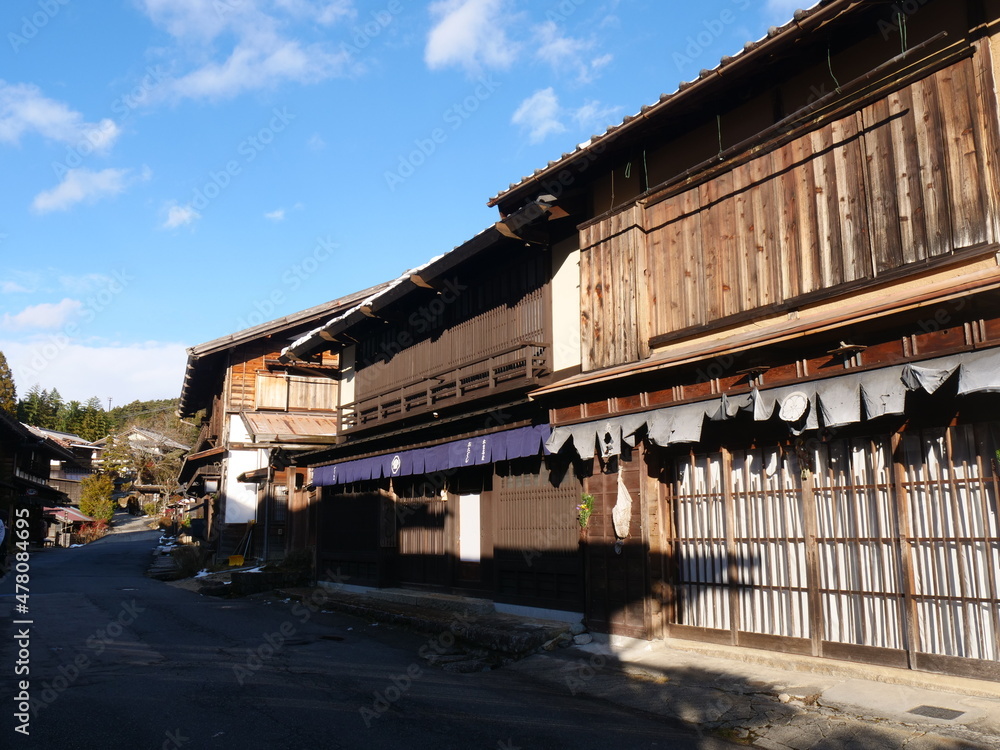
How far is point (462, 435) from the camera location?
15156 millimetres

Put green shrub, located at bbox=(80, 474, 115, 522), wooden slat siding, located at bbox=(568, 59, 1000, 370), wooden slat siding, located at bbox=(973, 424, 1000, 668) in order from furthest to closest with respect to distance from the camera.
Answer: green shrub, located at bbox=(80, 474, 115, 522)
wooden slat siding, located at bbox=(568, 59, 1000, 370)
wooden slat siding, located at bbox=(973, 424, 1000, 668)

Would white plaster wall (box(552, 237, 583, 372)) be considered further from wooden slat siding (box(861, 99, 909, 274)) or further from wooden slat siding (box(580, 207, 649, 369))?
wooden slat siding (box(861, 99, 909, 274))

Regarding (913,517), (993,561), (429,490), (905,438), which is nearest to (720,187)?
(905,438)

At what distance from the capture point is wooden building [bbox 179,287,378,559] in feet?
91.6

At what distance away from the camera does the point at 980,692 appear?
7.02 m

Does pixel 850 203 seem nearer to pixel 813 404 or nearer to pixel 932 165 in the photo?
pixel 932 165

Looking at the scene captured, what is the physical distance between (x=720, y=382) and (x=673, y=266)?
2.24m

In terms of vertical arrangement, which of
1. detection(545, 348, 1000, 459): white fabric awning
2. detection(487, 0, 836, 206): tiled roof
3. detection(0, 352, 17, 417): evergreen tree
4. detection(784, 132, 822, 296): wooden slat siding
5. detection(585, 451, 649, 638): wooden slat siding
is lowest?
detection(585, 451, 649, 638): wooden slat siding

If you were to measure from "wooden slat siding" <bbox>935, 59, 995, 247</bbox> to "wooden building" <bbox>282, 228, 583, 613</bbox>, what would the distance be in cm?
621

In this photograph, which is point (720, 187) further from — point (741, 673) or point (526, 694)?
point (526, 694)

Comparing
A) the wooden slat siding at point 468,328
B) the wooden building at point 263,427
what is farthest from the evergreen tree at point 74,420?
the wooden slat siding at point 468,328

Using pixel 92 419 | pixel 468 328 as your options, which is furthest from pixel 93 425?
pixel 468 328

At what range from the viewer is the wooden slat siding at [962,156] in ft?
24.5

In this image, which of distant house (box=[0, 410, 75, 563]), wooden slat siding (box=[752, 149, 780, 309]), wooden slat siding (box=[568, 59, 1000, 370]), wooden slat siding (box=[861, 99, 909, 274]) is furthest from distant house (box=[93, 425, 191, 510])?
wooden slat siding (box=[861, 99, 909, 274])
